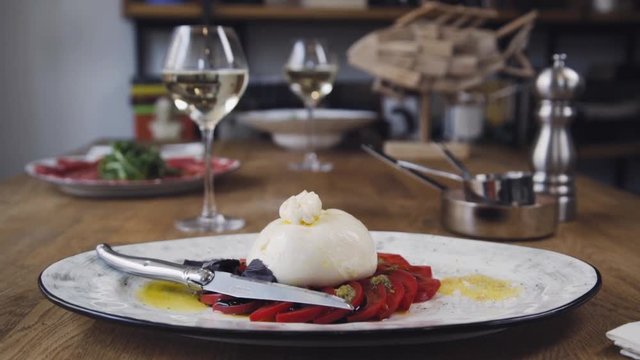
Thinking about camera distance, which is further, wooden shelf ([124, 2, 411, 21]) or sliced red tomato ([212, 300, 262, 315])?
wooden shelf ([124, 2, 411, 21])

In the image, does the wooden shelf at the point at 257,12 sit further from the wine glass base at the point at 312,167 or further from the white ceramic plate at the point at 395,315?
the white ceramic plate at the point at 395,315

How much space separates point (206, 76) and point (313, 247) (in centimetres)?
48

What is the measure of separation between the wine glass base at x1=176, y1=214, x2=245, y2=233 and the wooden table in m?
0.02

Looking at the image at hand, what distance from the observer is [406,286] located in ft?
2.05

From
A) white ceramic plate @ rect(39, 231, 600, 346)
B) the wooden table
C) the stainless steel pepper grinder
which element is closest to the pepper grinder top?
the stainless steel pepper grinder

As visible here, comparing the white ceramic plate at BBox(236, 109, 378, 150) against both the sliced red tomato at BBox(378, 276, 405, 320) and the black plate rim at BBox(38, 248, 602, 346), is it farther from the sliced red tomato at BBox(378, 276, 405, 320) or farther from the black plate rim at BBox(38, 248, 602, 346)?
the black plate rim at BBox(38, 248, 602, 346)

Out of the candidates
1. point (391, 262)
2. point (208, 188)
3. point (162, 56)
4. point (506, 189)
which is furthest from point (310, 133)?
point (162, 56)

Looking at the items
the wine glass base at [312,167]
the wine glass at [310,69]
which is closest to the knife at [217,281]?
the wine glass base at [312,167]

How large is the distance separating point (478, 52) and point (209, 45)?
94cm

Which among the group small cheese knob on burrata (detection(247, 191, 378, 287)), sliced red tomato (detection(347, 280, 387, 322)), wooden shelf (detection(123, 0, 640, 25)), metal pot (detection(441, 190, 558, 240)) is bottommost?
metal pot (detection(441, 190, 558, 240))

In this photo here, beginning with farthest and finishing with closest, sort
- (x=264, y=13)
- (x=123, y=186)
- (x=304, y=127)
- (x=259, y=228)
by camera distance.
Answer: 1. (x=264, y=13)
2. (x=304, y=127)
3. (x=123, y=186)
4. (x=259, y=228)

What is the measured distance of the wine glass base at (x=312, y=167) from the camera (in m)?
1.63

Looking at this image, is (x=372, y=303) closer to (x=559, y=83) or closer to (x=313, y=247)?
(x=313, y=247)

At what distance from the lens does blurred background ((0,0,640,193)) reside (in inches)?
130
